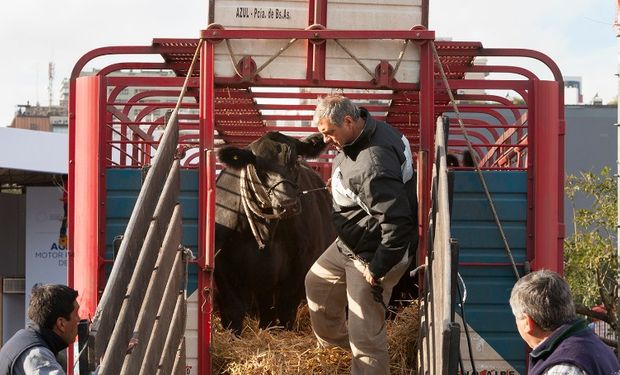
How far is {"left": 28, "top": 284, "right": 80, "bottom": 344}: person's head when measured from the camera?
16.5ft

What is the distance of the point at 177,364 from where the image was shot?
610cm

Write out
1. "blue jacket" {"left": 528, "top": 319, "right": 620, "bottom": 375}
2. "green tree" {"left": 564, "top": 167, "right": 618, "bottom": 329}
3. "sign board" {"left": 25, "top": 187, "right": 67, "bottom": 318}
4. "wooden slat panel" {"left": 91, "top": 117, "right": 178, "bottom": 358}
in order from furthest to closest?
"sign board" {"left": 25, "top": 187, "right": 67, "bottom": 318} → "green tree" {"left": 564, "top": 167, "right": 618, "bottom": 329} → "wooden slat panel" {"left": 91, "top": 117, "right": 178, "bottom": 358} → "blue jacket" {"left": 528, "top": 319, "right": 620, "bottom": 375}

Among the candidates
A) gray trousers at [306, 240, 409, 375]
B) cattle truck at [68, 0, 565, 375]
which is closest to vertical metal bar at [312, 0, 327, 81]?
cattle truck at [68, 0, 565, 375]

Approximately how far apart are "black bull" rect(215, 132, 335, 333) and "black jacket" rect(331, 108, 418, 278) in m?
1.10

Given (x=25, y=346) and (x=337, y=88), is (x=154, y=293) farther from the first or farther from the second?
(x=337, y=88)

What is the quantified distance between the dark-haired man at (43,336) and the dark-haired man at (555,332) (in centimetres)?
213

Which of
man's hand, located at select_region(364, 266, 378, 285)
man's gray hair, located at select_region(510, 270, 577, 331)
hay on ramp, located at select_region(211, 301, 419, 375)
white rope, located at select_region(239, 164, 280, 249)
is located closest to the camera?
man's gray hair, located at select_region(510, 270, 577, 331)

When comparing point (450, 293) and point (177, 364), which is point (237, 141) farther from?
point (450, 293)

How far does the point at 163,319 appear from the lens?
5660 mm

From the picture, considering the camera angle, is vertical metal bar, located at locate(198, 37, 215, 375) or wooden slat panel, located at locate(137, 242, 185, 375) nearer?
wooden slat panel, located at locate(137, 242, 185, 375)

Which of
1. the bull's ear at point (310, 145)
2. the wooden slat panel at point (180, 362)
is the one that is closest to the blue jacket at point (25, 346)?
the wooden slat panel at point (180, 362)

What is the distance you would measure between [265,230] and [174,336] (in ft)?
5.43

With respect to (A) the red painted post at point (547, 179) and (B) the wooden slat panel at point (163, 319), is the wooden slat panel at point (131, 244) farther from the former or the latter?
(A) the red painted post at point (547, 179)

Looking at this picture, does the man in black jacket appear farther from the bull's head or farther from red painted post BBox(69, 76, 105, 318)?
red painted post BBox(69, 76, 105, 318)
